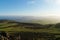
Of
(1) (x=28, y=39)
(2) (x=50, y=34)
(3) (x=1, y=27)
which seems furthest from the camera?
(3) (x=1, y=27)

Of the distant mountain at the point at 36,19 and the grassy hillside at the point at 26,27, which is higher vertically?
the distant mountain at the point at 36,19

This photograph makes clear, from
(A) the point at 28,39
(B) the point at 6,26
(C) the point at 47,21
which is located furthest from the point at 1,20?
(C) the point at 47,21

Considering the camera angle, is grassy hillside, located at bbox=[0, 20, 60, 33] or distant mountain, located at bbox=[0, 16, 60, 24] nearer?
distant mountain, located at bbox=[0, 16, 60, 24]

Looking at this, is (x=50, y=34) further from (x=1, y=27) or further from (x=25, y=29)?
(x=1, y=27)

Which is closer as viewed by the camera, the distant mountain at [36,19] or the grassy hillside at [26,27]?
the distant mountain at [36,19]

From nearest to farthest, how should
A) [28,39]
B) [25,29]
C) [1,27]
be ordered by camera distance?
1. [28,39]
2. [25,29]
3. [1,27]

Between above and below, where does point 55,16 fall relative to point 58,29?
above

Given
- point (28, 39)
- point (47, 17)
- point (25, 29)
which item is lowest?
point (28, 39)

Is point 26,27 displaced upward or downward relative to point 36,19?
downward

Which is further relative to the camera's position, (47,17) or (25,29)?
(25,29)

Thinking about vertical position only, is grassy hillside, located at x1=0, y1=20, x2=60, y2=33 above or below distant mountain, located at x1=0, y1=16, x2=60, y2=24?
below

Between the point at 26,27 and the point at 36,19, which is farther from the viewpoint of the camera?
the point at 26,27
